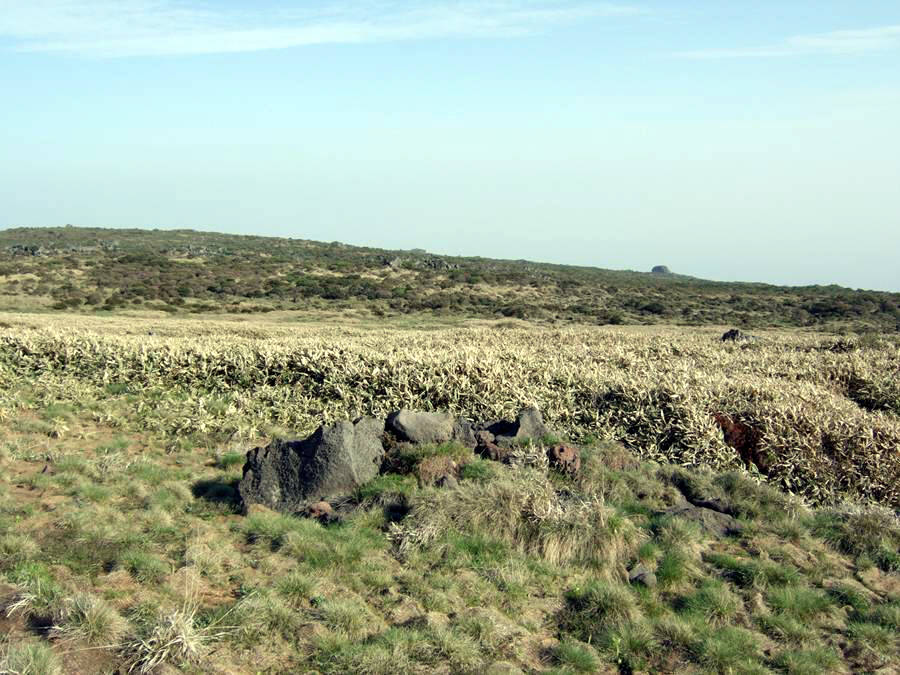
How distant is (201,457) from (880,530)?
23.4 feet

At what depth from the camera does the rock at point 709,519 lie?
274 inches

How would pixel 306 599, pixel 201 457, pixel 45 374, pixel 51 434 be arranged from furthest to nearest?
pixel 45 374 → pixel 51 434 → pixel 201 457 → pixel 306 599

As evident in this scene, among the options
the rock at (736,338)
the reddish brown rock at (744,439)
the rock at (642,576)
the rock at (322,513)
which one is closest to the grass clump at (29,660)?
the rock at (322,513)

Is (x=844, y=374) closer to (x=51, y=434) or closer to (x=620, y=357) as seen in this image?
(x=620, y=357)

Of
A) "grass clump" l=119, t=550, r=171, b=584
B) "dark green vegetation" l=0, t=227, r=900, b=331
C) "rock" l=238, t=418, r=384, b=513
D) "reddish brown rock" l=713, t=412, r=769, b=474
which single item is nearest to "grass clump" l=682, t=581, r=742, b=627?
"rock" l=238, t=418, r=384, b=513

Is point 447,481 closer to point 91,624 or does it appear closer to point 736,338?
point 91,624

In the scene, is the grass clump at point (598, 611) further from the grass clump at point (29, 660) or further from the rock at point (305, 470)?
the grass clump at point (29, 660)

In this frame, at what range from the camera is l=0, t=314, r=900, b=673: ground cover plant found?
15.6 feet

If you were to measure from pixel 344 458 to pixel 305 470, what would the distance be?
39 cm

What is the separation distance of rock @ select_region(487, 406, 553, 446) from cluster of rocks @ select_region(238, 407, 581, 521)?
0.02 m

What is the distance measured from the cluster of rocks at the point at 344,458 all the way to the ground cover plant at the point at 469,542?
202 millimetres

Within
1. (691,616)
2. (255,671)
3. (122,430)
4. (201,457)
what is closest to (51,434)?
(122,430)

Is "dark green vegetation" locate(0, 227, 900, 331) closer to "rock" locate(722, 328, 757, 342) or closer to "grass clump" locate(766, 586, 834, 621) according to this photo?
"rock" locate(722, 328, 757, 342)

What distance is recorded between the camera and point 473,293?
5025 centimetres
